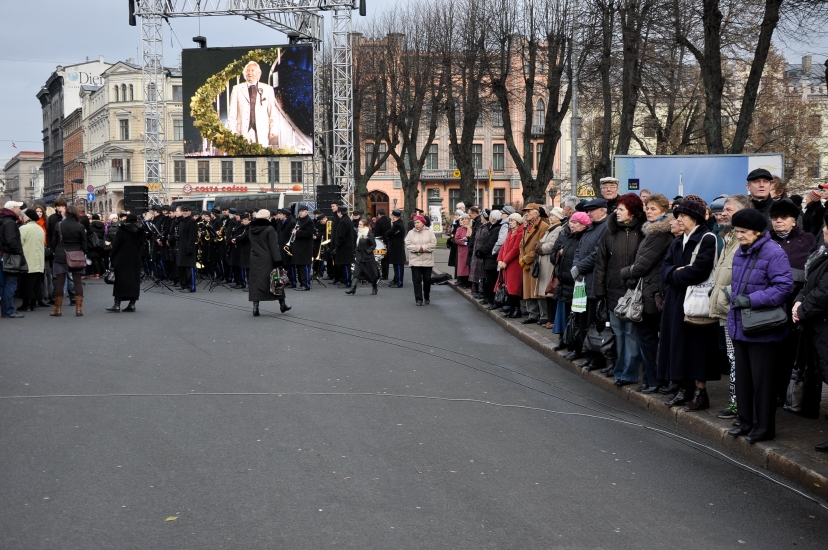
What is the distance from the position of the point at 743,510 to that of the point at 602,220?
5565mm

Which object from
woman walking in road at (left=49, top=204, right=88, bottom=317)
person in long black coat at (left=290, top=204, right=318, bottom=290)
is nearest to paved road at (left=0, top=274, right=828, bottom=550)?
woman walking in road at (left=49, top=204, right=88, bottom=317)

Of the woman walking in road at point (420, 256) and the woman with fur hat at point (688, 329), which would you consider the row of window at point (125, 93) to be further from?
the woman with fur hat at point (688, 329)

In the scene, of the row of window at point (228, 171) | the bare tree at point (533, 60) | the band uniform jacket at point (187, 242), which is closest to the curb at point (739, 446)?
the band uniform jacket at point (187, 242)

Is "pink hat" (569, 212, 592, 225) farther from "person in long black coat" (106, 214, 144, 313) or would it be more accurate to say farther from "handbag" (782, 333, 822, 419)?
"person in long black coat" (106, 214, 144, 313)

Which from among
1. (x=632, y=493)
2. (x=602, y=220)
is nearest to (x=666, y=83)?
(x=602, y=220)

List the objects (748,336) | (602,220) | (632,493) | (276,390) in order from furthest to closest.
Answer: (602,220), (276,390), (748,336), (632,493)

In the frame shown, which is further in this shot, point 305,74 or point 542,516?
point 305,74

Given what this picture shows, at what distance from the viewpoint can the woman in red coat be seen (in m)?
15.7

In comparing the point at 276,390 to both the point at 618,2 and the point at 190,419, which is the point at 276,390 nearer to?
the point at 190,419

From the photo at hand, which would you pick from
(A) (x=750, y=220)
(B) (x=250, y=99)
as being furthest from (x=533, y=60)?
(A) (x=750, y=220)

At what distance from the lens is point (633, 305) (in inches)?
369

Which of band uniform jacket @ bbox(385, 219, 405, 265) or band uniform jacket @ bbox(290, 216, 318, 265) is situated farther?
band uniform jacket @ bbox(385, 219, 405, 265)

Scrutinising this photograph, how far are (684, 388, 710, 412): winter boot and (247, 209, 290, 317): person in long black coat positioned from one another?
32.2 feet

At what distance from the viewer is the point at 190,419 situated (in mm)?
8273
